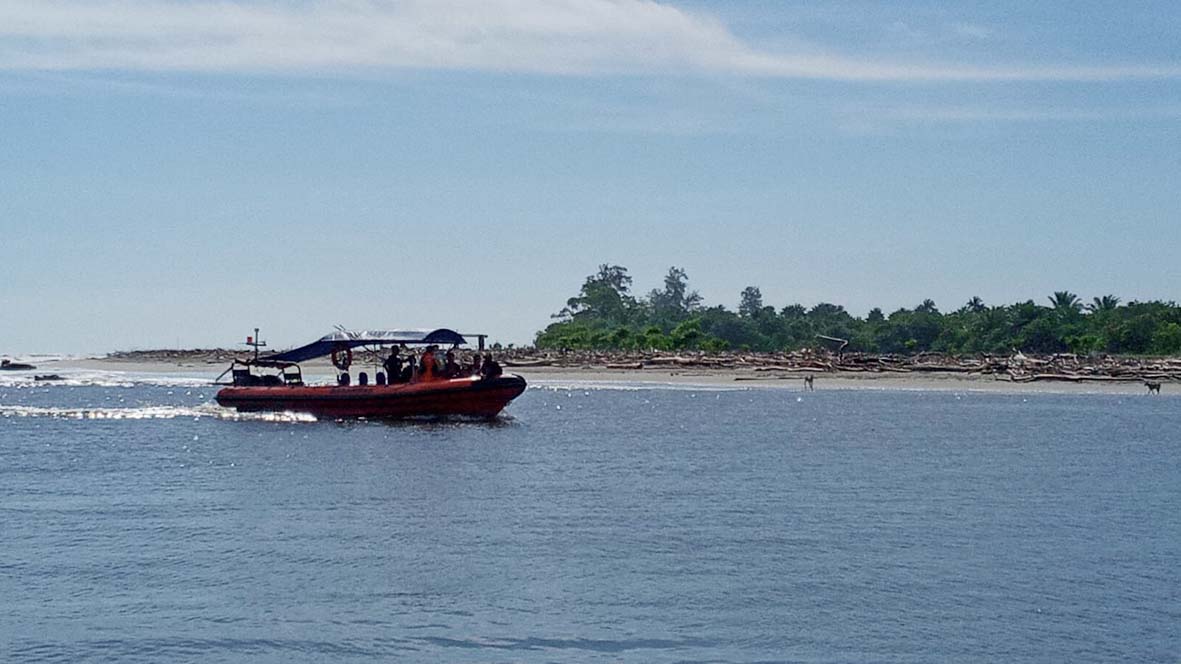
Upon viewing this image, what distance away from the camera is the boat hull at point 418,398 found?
44781 millimetres

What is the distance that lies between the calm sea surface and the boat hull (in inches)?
154

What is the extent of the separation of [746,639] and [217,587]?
268 inches

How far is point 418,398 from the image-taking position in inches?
→ 1762

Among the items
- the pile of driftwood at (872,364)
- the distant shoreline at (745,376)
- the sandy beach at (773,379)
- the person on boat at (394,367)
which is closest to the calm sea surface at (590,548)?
the person on boat at (394,367)

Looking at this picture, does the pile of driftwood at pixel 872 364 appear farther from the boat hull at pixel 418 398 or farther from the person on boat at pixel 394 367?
the boat hull at pixel 418 398

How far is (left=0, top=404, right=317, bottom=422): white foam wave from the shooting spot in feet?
160

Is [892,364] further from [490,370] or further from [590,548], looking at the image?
[590,548]

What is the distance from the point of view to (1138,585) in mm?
18516

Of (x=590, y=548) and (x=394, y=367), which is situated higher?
(x=394, y=367)

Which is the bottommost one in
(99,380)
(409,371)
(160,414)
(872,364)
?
(160,414)

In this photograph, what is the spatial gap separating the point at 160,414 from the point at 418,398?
11.6m

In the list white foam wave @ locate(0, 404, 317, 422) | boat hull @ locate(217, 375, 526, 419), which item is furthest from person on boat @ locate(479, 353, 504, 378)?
white foam wave @ locate(0, 404, 317, 422)

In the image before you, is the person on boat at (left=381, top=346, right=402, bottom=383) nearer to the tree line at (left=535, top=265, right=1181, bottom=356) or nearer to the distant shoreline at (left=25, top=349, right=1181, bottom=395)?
the distant shoreline at (left=25, top=349, right=1181, bottom=395)

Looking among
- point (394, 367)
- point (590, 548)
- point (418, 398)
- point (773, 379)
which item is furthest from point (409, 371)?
point (773, 379)
